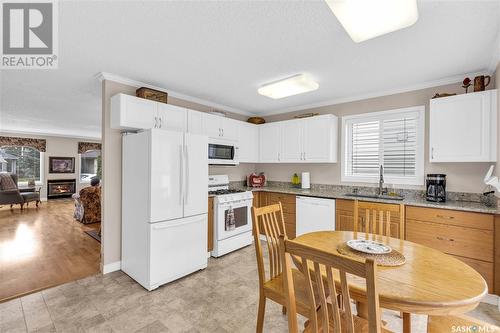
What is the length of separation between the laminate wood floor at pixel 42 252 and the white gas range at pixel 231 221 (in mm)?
1646

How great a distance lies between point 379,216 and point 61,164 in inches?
434

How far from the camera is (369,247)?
1.61 meters

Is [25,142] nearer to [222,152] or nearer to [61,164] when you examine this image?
[61,164]

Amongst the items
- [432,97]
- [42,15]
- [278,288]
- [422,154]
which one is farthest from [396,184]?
[42,15]

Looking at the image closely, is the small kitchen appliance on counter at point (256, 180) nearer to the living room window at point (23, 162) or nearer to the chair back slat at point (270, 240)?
the chair back slat at point (270, 240)

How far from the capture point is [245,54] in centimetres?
238

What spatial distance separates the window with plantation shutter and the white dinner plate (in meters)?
2.16

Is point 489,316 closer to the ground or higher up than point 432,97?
closer to the ground

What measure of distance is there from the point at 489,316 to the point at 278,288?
6.94 ft

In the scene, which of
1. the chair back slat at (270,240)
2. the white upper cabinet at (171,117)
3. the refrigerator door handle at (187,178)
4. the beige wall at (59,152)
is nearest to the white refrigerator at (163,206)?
the refrigerator door handle at (187,178)

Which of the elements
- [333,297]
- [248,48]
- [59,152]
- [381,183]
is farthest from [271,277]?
[59,152]

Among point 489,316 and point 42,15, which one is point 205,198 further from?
point 489,316

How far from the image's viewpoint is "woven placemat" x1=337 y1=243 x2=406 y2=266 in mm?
1405

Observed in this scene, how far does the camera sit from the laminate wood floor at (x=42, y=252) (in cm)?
272
